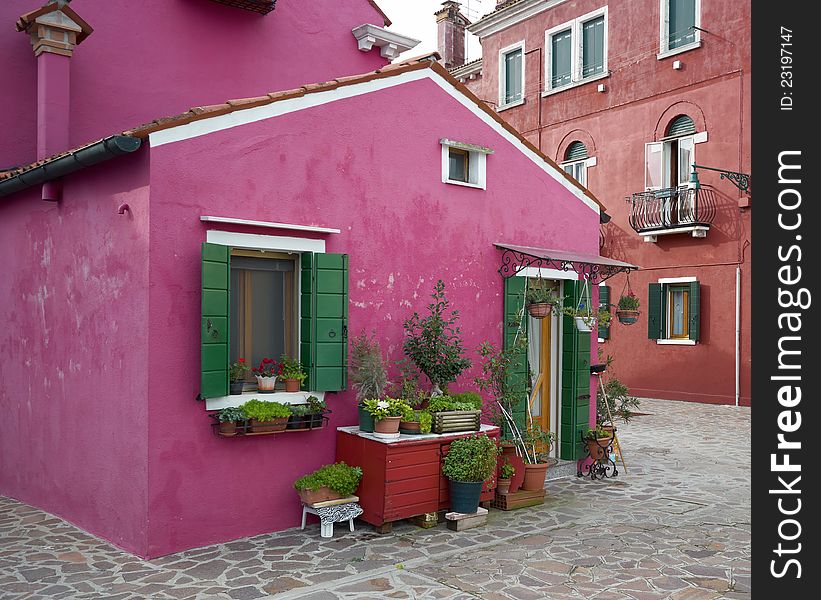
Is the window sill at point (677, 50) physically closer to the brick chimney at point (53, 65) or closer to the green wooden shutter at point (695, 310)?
the green wooden shutter at point (695, 310)

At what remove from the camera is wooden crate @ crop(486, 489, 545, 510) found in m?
8.06

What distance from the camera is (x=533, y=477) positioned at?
27.4ft

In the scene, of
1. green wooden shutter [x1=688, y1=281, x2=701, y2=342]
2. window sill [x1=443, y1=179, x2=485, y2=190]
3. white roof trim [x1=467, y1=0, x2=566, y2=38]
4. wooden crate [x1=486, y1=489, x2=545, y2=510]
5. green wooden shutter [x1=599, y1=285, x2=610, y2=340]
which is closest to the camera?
wooden crate [x1=486, y1=489, x2=545, y2=510]

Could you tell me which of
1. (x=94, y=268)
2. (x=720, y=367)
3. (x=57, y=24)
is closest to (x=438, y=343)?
(x=94, y=268)

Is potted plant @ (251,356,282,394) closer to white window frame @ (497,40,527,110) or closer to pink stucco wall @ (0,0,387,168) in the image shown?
pink stucco wall @ (0,0,387,168)

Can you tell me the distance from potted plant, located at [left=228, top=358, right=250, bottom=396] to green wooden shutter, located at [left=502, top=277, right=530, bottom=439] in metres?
3.28

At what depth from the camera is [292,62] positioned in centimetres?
1141

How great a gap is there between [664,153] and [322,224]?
12984mm

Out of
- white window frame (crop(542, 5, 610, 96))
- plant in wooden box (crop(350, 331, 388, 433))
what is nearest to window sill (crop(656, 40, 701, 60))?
white window frame (crop(542, 5, 610, 96))

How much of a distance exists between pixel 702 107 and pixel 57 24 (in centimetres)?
1361

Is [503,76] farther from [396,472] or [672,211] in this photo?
[396,472]

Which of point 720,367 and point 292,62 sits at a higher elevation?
point 292,62

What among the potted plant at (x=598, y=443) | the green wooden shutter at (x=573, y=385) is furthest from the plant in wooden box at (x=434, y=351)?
the potted plant at (x=598, y=443)
